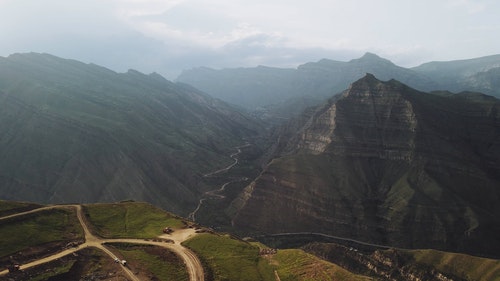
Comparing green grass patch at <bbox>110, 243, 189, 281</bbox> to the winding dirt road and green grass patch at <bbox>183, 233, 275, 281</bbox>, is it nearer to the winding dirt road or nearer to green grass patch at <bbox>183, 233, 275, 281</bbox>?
the winding dirt road

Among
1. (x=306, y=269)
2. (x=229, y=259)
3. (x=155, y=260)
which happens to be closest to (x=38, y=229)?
(x=155, y=260)

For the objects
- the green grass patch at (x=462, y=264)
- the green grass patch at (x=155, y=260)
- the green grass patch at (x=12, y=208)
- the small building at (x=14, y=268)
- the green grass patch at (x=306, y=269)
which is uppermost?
the green grass patch at (x=12, y=208)

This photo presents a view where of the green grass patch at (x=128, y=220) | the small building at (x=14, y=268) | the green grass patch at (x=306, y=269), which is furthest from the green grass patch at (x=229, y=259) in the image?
the small building at (x=14, y=268)

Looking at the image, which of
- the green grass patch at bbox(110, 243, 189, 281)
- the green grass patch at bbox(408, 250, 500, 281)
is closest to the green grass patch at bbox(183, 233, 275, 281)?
the green grass patch at bbox(110, 243, 189, 281)

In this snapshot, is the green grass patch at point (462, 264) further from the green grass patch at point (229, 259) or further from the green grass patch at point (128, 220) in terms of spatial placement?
the green grass patch at point (128, 220)

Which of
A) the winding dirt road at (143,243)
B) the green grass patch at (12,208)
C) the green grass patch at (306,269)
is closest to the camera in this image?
the winding dirt road at (143,243)

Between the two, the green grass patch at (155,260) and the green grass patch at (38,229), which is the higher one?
the green grass patch at (38,229)
